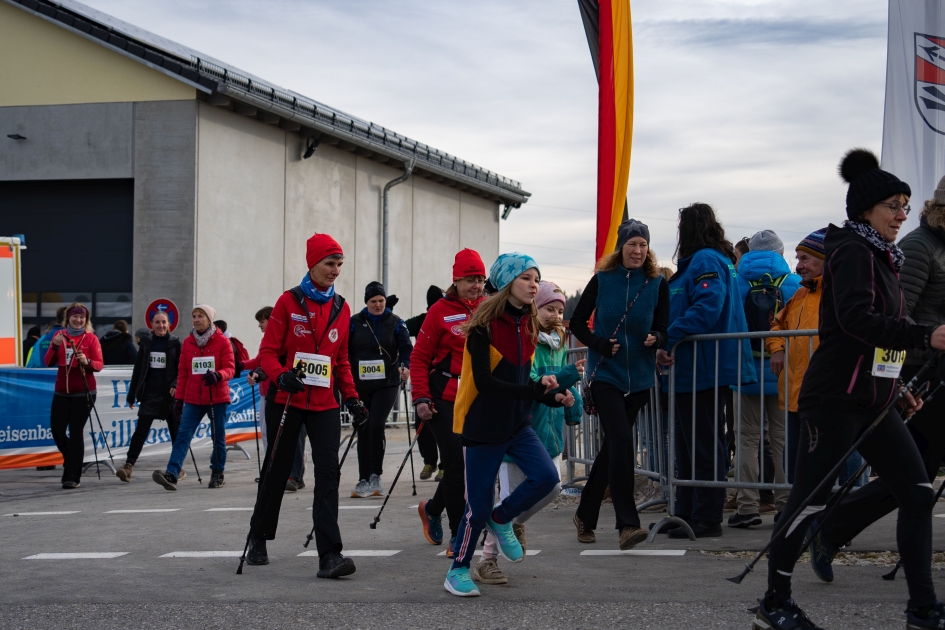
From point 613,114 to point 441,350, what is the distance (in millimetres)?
2748

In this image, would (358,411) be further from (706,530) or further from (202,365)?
(202,365)

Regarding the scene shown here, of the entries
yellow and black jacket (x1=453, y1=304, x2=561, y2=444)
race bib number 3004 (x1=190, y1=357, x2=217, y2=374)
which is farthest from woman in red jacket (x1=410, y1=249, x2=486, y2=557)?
race bib number 3004 (x1=190, y1=357, x2=217, y2=374)

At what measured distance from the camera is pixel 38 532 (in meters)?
8.75

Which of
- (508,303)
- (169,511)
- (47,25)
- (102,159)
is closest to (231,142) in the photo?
(102,159)

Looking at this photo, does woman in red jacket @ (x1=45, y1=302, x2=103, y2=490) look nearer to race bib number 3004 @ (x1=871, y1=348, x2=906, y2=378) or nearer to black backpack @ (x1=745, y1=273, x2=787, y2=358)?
black backpack @ (x1=745, y1=273, x2=787, y2=358)

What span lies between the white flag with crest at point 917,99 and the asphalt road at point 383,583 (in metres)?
2.67

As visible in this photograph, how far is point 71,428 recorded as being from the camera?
12.7 metres

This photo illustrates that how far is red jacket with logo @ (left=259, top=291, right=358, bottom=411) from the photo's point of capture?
671 cm

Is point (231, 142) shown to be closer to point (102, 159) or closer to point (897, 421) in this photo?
point (102, 159)

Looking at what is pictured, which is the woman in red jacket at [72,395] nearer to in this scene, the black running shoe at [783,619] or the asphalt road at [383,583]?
the asphalt road at [383,583]

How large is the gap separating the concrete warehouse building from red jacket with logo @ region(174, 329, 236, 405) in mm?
11815

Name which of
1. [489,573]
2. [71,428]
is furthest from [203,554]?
[71,428]

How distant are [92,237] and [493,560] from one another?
21.2 m

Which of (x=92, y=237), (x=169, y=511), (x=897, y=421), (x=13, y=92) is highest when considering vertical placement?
(x=13, y=92)
